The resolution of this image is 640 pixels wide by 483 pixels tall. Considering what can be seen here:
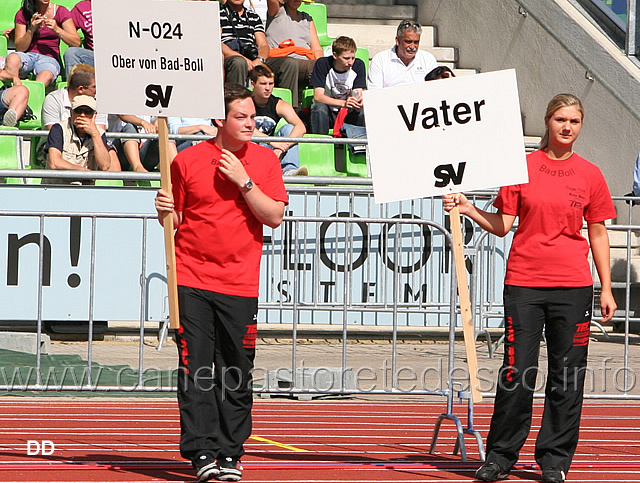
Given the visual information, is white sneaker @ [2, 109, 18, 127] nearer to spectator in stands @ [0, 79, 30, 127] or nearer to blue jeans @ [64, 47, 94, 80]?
spectator in stands @ [0, 79, 30, 127]

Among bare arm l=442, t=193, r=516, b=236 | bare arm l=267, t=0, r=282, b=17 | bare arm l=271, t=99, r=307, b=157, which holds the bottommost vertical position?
bare arm l=442, t=193, r=516, b=236

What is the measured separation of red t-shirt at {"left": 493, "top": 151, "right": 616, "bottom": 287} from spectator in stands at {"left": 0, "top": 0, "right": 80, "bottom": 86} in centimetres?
947

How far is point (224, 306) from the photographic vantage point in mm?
6184

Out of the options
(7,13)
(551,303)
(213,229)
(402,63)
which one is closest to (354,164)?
(402,63)

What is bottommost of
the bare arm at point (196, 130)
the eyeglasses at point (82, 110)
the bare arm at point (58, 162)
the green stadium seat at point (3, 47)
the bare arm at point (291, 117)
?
the bare arm at point (58, 162)

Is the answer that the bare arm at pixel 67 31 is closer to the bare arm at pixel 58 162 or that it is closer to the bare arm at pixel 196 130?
the bare arm at pixel 196 130

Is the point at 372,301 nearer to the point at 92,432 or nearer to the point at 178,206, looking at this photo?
the point at 92,432

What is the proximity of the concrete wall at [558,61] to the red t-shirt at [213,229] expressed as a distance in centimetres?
952

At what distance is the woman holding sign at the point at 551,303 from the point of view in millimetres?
6387

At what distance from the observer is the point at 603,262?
6.54 m

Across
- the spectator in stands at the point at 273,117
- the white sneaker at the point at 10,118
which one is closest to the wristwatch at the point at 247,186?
the spectator in stands at the point at 273,117

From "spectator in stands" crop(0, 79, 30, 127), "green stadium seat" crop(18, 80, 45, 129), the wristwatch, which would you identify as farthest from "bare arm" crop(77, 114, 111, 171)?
the wristwatch

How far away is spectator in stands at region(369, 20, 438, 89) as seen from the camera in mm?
15522

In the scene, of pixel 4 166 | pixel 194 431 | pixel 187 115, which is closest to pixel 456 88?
pixel 187 115
